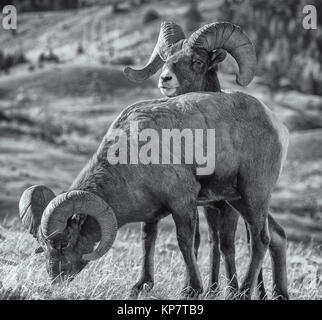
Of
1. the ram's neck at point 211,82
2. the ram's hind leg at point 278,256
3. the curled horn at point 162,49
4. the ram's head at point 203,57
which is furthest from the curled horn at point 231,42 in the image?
the ram's hind leg at point 278,256

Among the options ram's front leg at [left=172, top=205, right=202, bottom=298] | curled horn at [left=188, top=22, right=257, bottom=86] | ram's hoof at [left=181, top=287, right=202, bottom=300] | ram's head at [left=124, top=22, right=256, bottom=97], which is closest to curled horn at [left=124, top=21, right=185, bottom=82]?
ram's head at [left=124, top=22, right=256, bottom=97]

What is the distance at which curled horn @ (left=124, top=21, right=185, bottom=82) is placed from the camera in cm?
963

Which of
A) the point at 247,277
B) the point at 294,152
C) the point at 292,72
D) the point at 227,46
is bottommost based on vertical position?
the point at 294,152

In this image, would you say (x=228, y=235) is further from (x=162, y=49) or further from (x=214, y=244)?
(x=162, y=49)

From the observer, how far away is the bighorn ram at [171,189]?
25.5ft

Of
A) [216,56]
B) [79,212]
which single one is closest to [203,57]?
[216,56]

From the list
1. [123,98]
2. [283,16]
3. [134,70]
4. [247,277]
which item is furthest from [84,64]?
[247,277]

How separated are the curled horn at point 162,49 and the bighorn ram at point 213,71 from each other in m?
0.10

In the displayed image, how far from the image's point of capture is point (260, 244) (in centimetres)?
862

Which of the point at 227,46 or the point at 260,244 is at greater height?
the point at 227,46

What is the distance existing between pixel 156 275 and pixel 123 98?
71.7ft

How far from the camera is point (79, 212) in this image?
768cm

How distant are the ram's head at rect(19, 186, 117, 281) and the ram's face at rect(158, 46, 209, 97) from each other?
1904 mm
